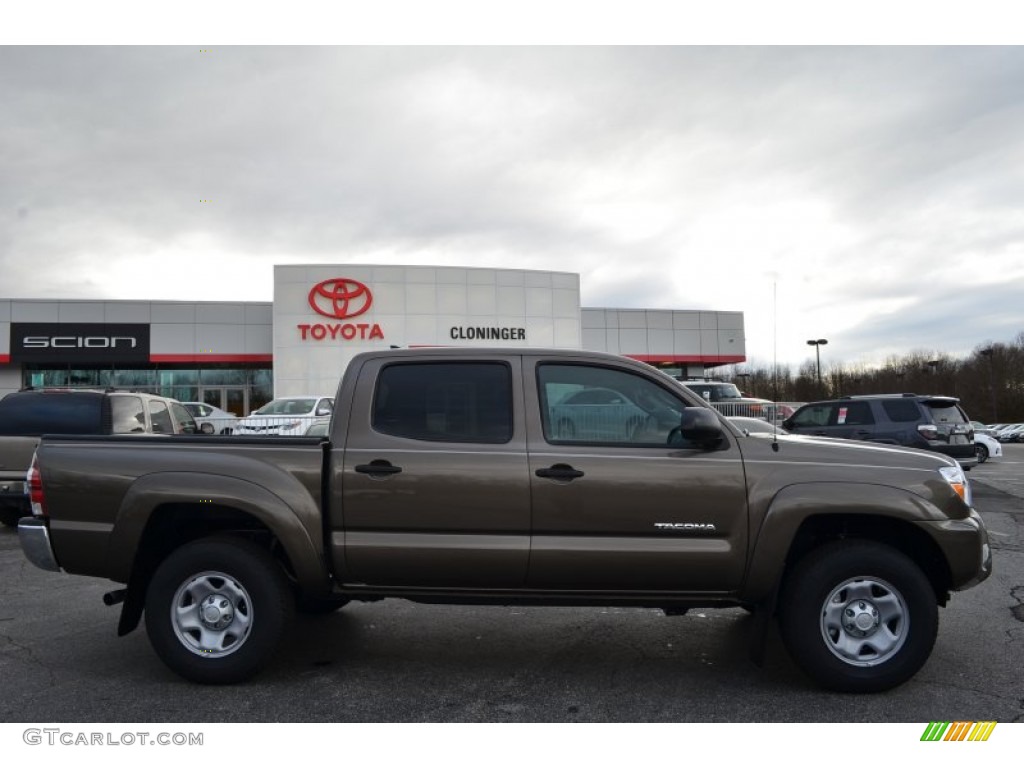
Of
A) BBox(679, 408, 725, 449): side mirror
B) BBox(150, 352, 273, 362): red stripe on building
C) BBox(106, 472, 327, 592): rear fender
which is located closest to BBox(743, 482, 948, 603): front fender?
BBox(679, 408, 725, 449): side mirror

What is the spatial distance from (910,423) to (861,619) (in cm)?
1134

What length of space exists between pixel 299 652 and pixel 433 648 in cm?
87

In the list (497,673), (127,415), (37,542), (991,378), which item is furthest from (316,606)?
(991,378)

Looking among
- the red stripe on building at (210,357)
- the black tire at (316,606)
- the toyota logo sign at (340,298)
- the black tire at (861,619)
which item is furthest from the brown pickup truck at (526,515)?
the red stripe on building at (210,357)

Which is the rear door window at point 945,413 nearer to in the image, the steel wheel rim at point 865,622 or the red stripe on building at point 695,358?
the steel wheel rim at point 865,622

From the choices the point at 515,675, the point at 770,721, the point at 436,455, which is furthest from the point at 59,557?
the point at 770,721

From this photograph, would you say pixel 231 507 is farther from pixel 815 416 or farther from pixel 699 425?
pixel 815 416

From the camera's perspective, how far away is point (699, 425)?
4000mm

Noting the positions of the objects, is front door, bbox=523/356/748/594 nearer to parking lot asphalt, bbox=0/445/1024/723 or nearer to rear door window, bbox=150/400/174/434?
parking lot asphalt, bbox=0/445/1024/723

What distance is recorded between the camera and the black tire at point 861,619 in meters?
4.05

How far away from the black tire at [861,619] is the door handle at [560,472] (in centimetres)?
135

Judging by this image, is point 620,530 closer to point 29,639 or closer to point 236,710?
point 236,710

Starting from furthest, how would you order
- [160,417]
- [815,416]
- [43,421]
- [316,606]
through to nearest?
1. [815,416]
2. [160,417]
3. [43,421]
4. [316,606]

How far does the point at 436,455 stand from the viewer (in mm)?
4250
